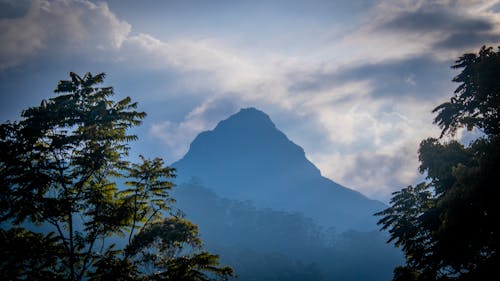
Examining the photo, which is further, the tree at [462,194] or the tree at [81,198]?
the tree at [81,198]

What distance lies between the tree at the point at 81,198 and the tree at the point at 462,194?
804 cm

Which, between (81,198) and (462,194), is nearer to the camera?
(462,194)

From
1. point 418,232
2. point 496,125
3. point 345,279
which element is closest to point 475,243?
point 496,125

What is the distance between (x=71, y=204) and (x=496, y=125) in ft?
59.0

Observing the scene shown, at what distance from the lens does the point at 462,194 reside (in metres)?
8.96

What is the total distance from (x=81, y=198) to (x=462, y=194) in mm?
12999

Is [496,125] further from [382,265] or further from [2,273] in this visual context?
[382,265]

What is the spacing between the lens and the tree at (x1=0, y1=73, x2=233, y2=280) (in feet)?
34.4

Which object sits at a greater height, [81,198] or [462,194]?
[81,198]

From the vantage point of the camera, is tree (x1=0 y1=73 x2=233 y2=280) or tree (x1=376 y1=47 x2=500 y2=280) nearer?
tree (x1=376 y1=47 x2=500 y2=280)

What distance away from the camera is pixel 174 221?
14.8 meters

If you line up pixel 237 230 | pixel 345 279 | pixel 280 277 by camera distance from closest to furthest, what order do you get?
1. pixel 280 277
2. pixel 345 279
3. pixel 237 230

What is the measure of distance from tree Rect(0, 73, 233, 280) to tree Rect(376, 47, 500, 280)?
8.04 metres

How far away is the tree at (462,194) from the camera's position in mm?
8680
